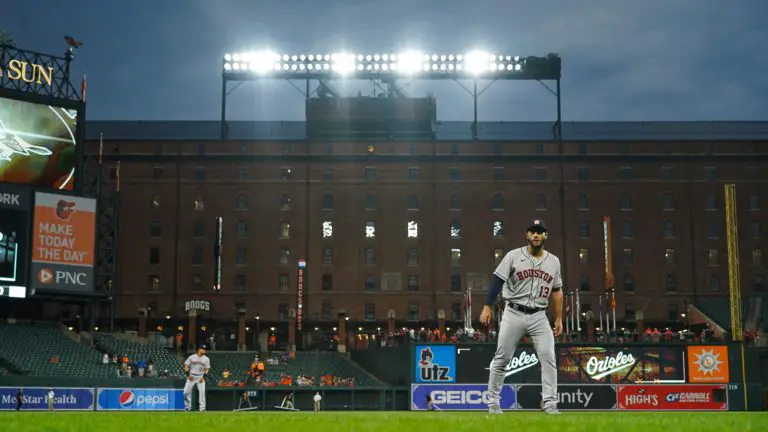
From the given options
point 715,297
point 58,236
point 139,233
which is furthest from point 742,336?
point 139,233

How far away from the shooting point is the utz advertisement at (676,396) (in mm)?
59125

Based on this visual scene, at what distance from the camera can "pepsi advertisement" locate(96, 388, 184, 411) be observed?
179ft

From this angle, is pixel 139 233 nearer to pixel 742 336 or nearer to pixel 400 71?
pixel 400 71

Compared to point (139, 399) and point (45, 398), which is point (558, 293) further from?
point (139, 399)

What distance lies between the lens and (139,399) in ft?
183

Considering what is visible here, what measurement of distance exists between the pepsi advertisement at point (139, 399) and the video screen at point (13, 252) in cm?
977

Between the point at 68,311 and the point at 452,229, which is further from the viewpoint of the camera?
the point at 452,229

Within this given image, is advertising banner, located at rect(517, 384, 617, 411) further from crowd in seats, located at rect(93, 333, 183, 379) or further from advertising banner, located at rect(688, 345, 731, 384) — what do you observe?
crowd in seats, located at rect(93, 333, 183, 379)

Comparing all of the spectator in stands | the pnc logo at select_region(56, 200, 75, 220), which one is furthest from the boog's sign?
the spectator in stands

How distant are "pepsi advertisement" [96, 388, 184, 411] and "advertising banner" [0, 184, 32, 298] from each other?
9.77 meters

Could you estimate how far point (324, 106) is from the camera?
325 ft

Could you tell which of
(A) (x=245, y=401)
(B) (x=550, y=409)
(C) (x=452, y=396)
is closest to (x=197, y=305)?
(A) (x=245, y=401)

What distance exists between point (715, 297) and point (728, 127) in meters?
18.7

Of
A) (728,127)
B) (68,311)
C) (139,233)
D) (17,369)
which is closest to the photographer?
(17,369)
